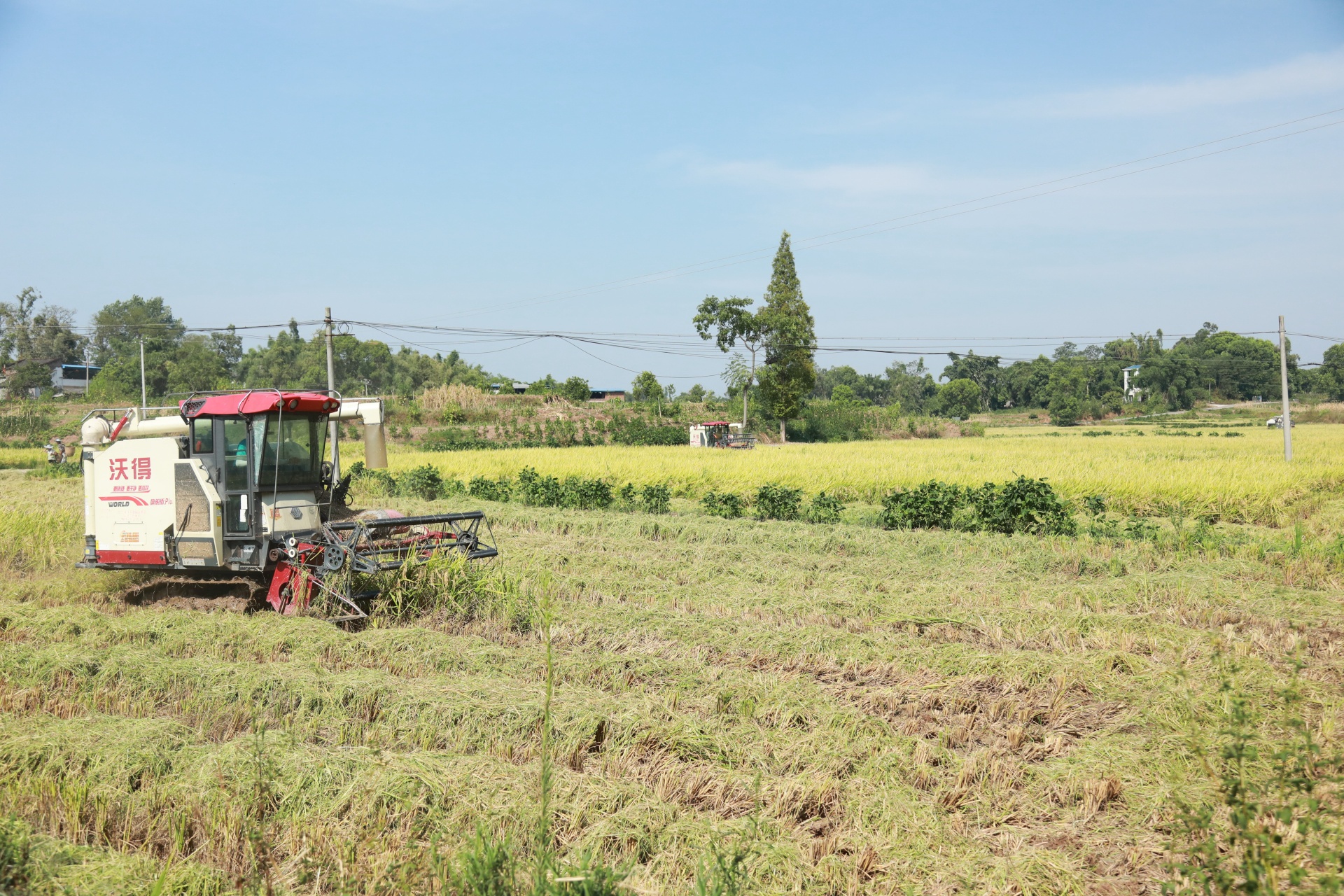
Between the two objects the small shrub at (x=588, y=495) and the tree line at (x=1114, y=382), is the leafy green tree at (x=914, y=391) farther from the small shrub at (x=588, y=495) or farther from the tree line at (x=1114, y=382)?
the small shrub at (x=588, y=495)

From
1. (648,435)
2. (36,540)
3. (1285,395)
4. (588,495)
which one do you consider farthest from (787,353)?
(36,540)

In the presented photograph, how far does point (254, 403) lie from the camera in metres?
9.89

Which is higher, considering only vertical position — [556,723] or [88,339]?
[88,339]

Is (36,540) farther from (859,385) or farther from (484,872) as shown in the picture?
(859,385)

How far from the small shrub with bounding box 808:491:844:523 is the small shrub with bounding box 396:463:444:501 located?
37.5ft

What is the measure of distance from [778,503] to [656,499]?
313 cm

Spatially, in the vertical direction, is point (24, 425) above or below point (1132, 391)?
below

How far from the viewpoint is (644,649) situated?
769cm

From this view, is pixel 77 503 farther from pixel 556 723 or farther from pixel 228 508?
pixel 556 723

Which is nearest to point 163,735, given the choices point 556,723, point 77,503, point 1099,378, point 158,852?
point 158,852

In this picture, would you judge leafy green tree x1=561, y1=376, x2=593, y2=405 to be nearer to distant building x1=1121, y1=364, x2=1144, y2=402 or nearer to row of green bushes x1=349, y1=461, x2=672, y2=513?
row of green bushes x1=349, y1=461, x2=672, y2=513

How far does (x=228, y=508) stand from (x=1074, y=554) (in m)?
11.4

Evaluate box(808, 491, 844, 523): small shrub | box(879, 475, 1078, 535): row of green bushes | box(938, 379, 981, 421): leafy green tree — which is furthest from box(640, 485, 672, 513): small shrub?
box(938, 379, 981, 421): leafy green tree

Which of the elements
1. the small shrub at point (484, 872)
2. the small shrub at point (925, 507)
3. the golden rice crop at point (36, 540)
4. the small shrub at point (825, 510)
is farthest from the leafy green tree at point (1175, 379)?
the small shrub at point (484, 872)
